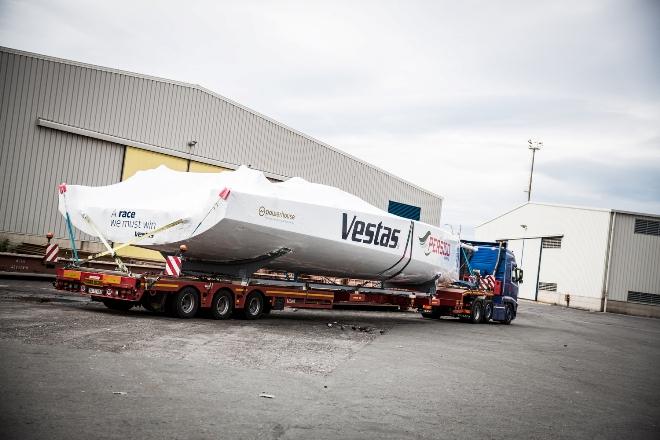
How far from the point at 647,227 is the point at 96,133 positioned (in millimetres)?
37886

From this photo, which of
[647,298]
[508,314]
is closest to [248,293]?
[508,314]

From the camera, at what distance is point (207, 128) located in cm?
2628

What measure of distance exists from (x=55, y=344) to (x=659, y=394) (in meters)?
9.48

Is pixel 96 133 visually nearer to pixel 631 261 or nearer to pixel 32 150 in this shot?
pixel 32 150

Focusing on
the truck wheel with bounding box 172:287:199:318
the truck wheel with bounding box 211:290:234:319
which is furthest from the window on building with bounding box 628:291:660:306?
the truck wheel with bounding box 172:287:199:318

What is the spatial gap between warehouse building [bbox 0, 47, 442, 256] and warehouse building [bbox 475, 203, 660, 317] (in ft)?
86.5

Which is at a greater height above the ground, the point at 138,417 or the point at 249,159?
the point at 249,159

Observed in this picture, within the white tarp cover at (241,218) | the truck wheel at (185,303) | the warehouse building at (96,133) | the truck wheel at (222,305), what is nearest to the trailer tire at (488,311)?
the white tarp cover at (241,218)

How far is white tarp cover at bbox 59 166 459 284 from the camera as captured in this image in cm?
1345

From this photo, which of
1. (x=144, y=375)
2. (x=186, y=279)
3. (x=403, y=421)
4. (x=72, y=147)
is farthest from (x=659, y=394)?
(x=72, y=147)

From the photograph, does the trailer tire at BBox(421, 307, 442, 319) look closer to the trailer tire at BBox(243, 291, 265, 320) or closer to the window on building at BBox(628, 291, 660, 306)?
the trailer tire at BBox(243, 291, 265, 320)

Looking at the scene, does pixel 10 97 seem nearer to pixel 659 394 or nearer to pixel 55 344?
pixel 55 344

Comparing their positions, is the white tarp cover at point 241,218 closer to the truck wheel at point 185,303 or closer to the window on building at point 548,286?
the truck wheel at point 185,303

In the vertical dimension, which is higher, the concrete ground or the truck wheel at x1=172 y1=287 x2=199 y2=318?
the truck wheel at x1=172 y1=287 x2=199 y2=318
